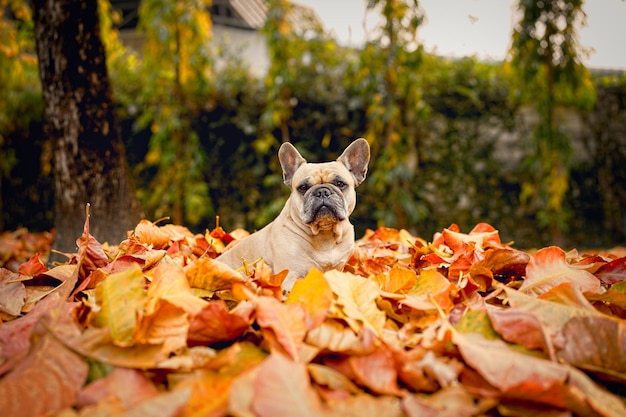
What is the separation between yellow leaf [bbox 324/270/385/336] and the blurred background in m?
4.05

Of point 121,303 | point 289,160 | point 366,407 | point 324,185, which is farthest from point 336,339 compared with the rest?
point 289,160

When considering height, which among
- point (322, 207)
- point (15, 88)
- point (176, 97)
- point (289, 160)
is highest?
point (15, 88)

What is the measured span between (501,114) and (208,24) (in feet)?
13.5

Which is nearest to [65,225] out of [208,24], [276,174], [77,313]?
[77,313]

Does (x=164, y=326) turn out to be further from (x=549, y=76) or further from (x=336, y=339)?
(x=549, y=76)

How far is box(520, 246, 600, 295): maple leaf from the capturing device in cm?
105

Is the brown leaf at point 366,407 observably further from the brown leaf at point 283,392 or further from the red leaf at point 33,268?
the red leaf at point 33,268

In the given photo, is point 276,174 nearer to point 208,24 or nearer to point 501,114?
point 208,24

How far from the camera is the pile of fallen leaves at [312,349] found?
2.25 feet

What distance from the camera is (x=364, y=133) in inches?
215

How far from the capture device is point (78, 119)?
233cm

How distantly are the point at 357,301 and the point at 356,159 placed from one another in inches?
50.9

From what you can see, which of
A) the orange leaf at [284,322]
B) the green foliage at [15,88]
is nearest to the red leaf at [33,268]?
the orange leaf at [284,322]

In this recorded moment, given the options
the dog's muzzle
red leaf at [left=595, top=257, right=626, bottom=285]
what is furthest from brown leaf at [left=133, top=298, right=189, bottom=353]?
red leaf at [left=595, top=257, right=626, bottom=285]
